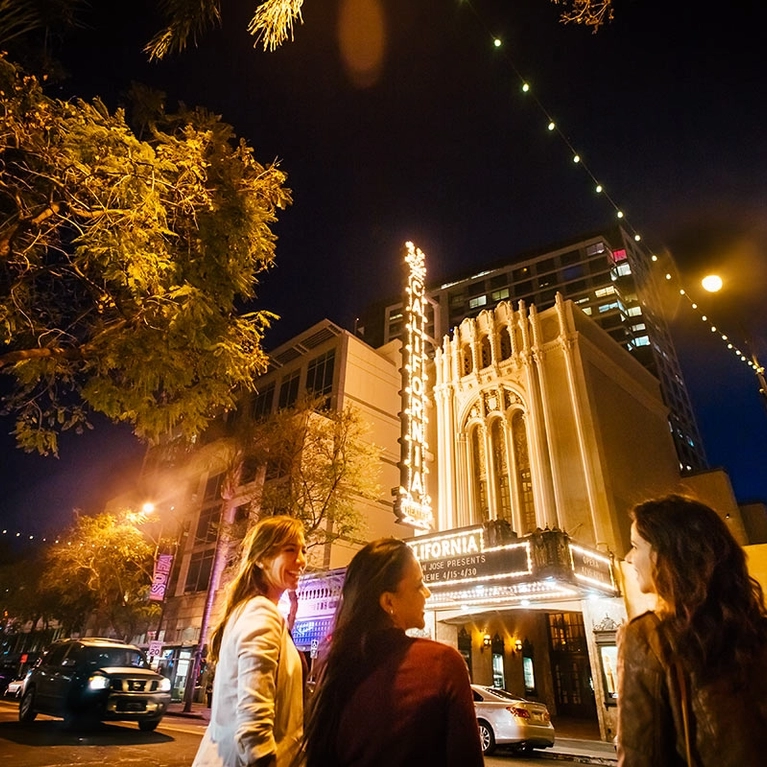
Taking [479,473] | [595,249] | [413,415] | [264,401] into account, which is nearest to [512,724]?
[413,415]

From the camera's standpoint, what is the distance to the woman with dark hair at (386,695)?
5.13 feet

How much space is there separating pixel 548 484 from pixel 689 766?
17.9 meters

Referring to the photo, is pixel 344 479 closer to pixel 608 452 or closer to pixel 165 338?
pixel 608 452

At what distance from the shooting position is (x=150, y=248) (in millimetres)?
6594

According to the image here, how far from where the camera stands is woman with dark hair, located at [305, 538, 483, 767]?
1.56m

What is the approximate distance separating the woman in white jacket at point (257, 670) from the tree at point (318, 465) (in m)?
17.1

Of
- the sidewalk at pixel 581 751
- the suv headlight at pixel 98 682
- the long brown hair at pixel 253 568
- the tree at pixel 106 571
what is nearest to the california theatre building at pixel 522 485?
the sidewalk at pixel 581 751

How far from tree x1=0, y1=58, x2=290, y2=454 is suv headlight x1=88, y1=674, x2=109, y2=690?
4785mm

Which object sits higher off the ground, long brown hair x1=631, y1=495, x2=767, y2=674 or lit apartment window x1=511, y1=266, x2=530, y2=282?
lit apartment window x1=511, y1=266, x2=530, y2=282

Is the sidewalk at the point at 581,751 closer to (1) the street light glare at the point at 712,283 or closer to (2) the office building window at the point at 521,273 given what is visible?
(1) the street light glare at the point at 712,283

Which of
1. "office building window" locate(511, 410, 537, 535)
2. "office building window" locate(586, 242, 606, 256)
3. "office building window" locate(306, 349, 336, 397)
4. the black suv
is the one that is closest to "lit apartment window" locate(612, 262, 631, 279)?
"office building window" locate(586, 242, 606, 256)

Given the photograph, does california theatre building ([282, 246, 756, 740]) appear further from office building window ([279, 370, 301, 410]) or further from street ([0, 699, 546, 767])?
office building window ([279, 370, 301, 410])

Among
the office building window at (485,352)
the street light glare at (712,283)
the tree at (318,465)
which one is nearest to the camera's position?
the street light glare at (712,283)

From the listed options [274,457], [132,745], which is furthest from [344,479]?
[132,745]
